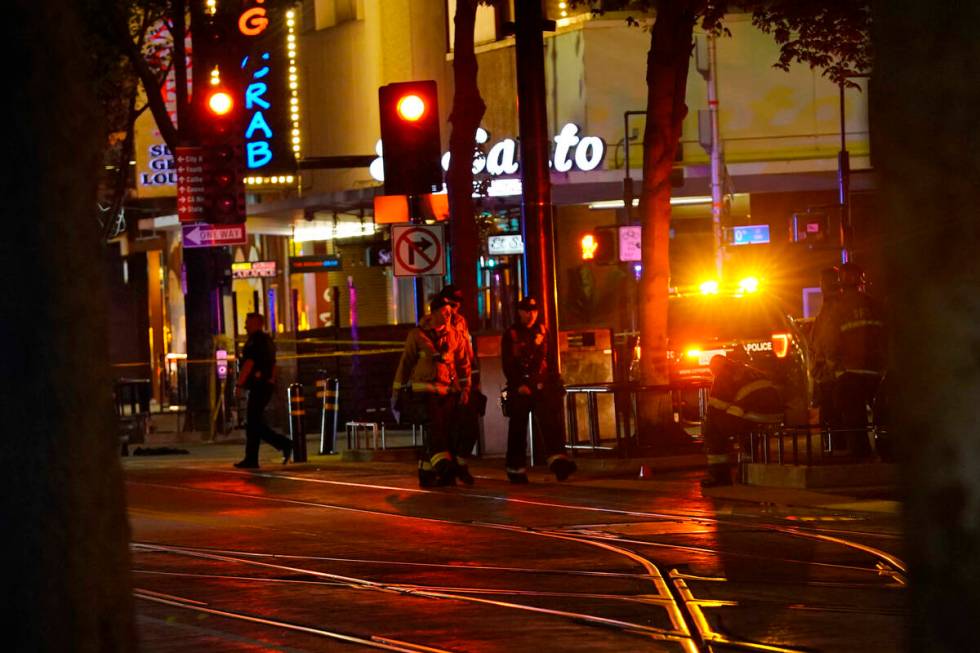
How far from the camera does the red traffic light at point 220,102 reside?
852 inches

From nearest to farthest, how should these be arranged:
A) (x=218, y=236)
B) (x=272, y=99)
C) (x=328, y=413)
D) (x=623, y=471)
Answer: (x=623, y=471) < (x=328, y=413) < (x=218, y=236) < (x=272, y=99)

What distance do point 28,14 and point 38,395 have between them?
2.94 ft

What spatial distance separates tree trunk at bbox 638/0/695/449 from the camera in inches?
778

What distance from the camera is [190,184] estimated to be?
2447 cm

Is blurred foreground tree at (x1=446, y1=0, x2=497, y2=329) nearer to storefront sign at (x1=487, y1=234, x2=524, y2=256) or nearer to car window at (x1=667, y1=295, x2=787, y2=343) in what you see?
car window at (x1=667, y1=295, x2=787, y2=343)

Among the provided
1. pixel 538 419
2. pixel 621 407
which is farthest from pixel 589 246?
pixel 538 419

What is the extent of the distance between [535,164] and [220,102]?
4905 mm

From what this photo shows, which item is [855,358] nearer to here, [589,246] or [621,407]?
[621,407]

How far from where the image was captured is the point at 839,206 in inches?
1187

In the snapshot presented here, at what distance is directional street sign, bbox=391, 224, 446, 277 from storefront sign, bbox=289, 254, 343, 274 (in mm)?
17404

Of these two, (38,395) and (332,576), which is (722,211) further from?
(38,395)

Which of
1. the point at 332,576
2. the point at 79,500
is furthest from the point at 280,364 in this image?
the point at 79,500

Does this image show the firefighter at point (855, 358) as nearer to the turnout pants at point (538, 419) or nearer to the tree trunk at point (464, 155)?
the turnout pants at point (538, 419)

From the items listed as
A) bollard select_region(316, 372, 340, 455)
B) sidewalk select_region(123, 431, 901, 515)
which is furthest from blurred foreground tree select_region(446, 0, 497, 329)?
sidewalk select_region(123, 431, 901, 515)
